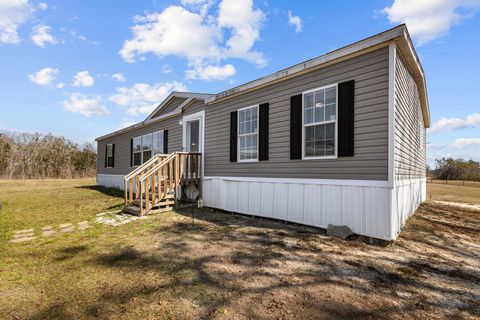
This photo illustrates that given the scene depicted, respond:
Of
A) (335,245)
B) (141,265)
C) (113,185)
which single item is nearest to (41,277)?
(141,265)

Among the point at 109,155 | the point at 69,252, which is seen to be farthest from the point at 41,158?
the point at 69,252

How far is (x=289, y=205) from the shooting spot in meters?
5.98

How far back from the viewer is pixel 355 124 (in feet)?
16.0

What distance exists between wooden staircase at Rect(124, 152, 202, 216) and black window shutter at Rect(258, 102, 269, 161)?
2.77m

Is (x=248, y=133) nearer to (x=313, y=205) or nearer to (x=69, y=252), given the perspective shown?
(x=313, y=205)

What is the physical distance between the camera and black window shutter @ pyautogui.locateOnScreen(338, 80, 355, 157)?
4.93 m

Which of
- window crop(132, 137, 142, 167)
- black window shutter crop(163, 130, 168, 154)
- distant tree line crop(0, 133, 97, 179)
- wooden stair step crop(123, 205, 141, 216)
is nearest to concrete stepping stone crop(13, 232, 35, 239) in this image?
wooden stair step crop(123, 205, 141, 216)

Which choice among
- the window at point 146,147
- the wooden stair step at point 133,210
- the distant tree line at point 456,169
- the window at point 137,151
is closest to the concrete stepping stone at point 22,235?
the wooden stair step at point 133,210

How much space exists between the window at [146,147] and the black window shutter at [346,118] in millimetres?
9212

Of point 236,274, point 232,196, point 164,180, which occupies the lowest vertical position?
point 236,274

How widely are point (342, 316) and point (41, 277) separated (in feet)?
11.6

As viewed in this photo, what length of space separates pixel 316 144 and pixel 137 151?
33.1 ft

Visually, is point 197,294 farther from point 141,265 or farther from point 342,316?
point 342,316

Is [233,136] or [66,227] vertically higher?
[233,136]
